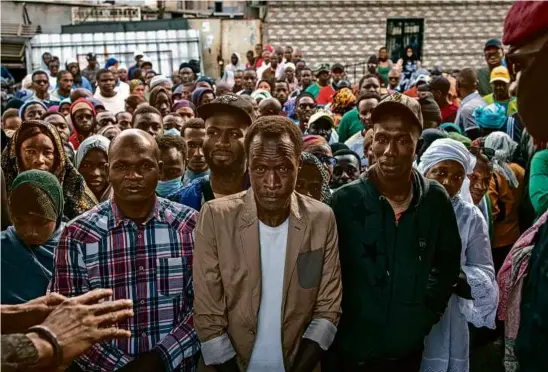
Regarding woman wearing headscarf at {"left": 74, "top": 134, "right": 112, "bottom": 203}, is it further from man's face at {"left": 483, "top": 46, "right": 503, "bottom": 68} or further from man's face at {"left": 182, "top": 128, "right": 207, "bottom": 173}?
man's face at {"left": 483, "top": 46, "right": 503, "bottom": 68}

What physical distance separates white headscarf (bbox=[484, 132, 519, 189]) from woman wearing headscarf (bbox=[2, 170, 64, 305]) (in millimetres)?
3128

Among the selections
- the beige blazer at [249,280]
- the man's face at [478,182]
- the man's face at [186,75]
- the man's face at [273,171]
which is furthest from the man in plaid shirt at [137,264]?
the man's face at [186,75]

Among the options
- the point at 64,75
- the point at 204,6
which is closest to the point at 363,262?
the point at 64,75

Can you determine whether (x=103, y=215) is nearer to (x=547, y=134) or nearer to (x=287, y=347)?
(x=287, y=347)

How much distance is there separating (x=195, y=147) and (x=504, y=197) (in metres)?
2.28

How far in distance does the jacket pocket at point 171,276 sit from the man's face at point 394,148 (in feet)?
3.16

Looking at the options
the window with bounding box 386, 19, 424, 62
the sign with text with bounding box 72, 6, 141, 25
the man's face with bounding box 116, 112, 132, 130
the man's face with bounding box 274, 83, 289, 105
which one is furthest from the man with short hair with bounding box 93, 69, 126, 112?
the sign with text with bounding box 72, 6, 141, 25

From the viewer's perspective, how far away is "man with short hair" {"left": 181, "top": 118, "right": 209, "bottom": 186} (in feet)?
14.3

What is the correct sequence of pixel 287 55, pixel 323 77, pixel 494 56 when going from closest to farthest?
1. pixel 494 56
2. pixel 323 77
3. pixel 287 55

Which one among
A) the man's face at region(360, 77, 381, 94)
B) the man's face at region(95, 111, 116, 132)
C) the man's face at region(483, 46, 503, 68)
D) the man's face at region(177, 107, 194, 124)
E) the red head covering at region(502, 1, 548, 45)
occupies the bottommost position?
the man's face at region(95, 111, 116, 132)

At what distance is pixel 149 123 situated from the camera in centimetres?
533

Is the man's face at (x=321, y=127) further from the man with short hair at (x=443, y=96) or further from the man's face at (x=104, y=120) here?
the man's face at (x=104, y=120)

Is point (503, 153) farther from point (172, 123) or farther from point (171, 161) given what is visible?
point (172, 123)

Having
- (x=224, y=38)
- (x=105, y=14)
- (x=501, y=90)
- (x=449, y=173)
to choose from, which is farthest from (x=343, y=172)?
(x=105, y=14)
